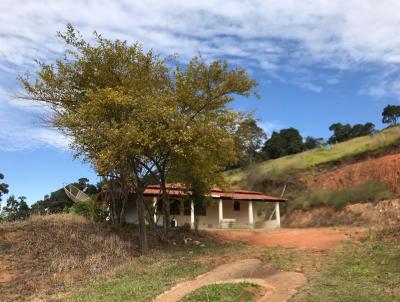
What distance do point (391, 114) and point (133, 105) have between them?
58684mm

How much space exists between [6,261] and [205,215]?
20.2 m

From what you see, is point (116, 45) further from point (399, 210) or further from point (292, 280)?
point (399, 210)

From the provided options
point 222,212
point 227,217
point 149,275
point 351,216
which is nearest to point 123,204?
point 149,275

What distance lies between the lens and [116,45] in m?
18.6

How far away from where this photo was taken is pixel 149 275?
13828 mm

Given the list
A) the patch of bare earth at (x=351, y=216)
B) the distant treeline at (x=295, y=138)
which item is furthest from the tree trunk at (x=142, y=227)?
the distant treeline at (x=295, y=138)

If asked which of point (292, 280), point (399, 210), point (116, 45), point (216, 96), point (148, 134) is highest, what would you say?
point (116, 45)

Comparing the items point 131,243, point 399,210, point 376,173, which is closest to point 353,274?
point 131,243

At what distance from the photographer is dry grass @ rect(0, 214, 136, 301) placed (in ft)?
46.5

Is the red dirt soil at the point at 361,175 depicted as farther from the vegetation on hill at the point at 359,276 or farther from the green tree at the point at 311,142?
the green tree at the point at 311,142

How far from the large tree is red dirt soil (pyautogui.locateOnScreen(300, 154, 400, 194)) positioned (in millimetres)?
20518

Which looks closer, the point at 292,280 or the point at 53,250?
the point at 292,280

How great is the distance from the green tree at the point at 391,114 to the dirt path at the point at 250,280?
195 ft

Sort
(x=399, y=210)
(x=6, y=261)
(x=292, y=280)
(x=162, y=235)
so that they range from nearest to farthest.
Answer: (x=292, y=280) < (x=6, y=261) < (x=162, y=235) < (x=399, y=210)
